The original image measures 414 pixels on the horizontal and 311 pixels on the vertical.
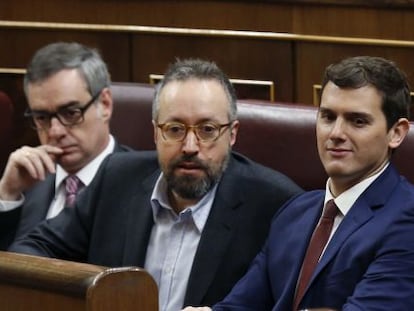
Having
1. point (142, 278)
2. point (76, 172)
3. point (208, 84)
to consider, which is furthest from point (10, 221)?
point (142, 278)

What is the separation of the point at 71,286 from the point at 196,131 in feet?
1.68

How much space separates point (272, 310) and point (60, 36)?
1.06 meters

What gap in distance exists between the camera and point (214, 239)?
1428 millimetres

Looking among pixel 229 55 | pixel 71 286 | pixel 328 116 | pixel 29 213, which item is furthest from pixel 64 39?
pixel 71 286

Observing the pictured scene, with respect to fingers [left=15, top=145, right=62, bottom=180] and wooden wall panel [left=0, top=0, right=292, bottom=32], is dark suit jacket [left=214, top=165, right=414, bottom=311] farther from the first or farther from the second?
wooden wall panel [left=0, top=0, right=292, bottom=32]

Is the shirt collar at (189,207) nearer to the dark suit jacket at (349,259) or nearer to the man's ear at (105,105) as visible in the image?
the dark suit jacket at (349,259)

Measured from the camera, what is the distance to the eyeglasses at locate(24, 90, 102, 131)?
1.75 metres

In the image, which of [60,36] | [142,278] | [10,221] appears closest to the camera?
[142,278]

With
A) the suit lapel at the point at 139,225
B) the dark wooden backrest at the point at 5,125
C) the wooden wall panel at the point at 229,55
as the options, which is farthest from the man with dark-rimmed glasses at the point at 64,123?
the wooden wall panel at the point at 229,55

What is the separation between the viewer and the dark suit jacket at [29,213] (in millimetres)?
1685

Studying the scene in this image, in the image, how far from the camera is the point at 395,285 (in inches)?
46.9

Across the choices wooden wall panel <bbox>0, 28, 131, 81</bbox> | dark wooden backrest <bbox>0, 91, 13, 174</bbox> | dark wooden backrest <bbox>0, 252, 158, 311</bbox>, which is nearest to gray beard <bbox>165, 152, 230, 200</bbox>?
dark wooden backrest <bbox>0, 252, 158, 311</bbox>

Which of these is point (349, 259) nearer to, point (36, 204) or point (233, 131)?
point (233, 131)

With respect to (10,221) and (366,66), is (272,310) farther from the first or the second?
(10,221)
